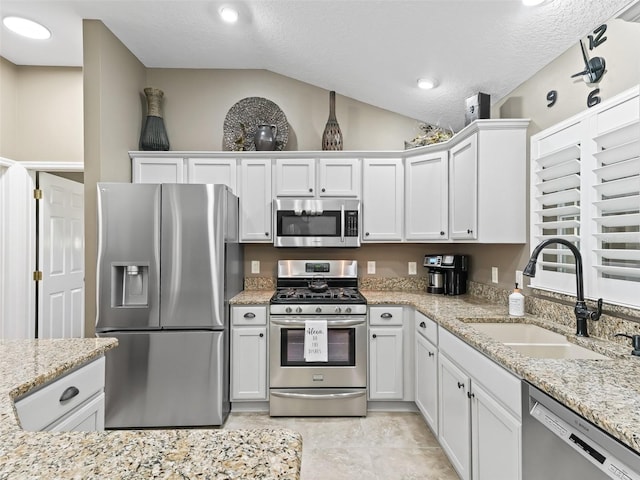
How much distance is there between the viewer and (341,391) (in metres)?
2.81

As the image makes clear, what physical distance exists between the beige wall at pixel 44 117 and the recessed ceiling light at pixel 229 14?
5.81ft

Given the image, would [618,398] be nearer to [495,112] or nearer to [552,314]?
[552,314]

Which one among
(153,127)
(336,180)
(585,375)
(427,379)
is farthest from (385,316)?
(153,127)

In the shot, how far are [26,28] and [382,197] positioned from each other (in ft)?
10.3

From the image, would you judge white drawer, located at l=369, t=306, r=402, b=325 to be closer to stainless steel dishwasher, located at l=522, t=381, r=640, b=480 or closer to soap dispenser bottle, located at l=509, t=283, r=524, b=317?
soap dispenser bottle, located at l=509, t=283, r=524, b=317

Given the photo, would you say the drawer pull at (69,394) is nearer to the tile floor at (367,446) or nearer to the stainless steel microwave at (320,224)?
the tile floor at (367,446)

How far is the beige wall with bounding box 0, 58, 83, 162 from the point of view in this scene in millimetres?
3277

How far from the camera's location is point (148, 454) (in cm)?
73

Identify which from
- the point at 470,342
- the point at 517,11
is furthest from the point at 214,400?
the point at 517,11

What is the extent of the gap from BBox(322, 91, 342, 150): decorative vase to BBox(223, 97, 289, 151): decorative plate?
44 centimetres

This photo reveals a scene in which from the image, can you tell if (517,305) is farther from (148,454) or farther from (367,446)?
(148,454)

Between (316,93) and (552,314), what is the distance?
277cm

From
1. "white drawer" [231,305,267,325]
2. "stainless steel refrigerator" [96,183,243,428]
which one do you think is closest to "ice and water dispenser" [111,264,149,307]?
"stainless steel refrigerator" [96,183,243,428]

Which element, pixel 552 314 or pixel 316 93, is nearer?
pixel 552 314
